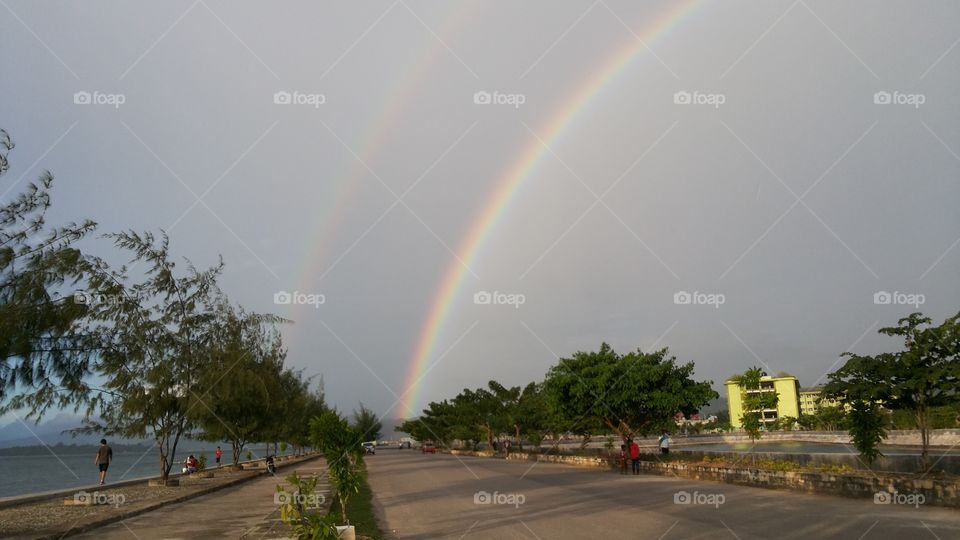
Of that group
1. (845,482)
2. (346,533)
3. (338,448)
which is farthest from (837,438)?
(346,533)

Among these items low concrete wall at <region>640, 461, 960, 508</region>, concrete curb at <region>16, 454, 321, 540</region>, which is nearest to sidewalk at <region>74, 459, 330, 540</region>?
concrete curb at <region>16, 454, 321, 540</region>

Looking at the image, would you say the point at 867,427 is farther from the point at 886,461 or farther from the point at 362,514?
the point at 362,514

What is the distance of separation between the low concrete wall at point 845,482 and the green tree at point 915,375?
1266 mm

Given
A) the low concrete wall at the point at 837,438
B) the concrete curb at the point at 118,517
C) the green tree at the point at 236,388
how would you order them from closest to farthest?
the concrete curb at the point at 118,517
the green tree at the point at 236,388
the low concrete wall at the point at 837,438

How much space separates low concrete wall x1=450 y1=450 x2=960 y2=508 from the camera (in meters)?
13.7

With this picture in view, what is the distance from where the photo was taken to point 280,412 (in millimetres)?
36875

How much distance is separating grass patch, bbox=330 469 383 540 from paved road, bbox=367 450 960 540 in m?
0.36

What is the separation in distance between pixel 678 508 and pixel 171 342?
19.2 meters

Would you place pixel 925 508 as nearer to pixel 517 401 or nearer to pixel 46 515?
pixel 46 515

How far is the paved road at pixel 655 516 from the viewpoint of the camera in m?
11.4

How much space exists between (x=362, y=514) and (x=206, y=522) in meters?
3.53

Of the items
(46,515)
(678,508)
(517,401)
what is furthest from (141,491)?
(517,401)

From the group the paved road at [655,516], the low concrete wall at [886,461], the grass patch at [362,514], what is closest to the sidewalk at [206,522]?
the grass patch at [362,514]

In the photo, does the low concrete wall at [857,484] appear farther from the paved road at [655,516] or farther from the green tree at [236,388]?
the green tree at [236,388]
